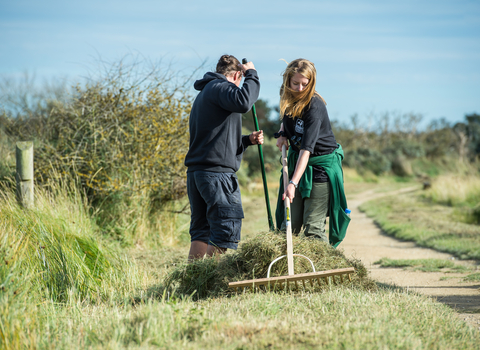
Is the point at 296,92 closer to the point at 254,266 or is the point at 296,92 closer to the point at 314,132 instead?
the point at 314,132

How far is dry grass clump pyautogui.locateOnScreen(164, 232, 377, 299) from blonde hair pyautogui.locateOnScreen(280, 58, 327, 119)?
1051 mm

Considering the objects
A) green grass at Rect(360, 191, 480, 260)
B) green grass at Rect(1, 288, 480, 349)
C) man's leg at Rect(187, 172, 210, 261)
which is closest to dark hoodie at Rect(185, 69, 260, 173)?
man's leg at Rect(187, 172, 210, 261)

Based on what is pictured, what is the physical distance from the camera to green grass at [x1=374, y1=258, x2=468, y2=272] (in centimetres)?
565

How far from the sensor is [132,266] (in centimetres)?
451

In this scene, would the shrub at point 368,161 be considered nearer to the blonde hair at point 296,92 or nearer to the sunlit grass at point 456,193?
the sunlit grass at point 456,193

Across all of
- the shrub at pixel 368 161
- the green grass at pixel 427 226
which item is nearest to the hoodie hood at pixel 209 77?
the green grass at pixel 427 226

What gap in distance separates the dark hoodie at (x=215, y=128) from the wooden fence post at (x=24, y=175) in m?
2.58

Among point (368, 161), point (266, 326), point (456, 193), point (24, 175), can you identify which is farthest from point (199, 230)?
point (368, 161)

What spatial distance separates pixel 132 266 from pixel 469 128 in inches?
1180

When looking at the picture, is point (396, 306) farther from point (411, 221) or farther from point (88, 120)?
point (411, 221)

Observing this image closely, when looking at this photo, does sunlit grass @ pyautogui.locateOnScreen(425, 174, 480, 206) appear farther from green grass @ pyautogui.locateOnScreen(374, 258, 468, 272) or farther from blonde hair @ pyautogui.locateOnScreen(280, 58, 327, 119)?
blonde hair @ pyautogui.locateOnScreen(280, 58, 327, 119)

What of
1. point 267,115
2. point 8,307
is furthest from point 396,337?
point 267,115

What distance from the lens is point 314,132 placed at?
358 cm

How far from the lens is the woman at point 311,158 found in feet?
11.9
